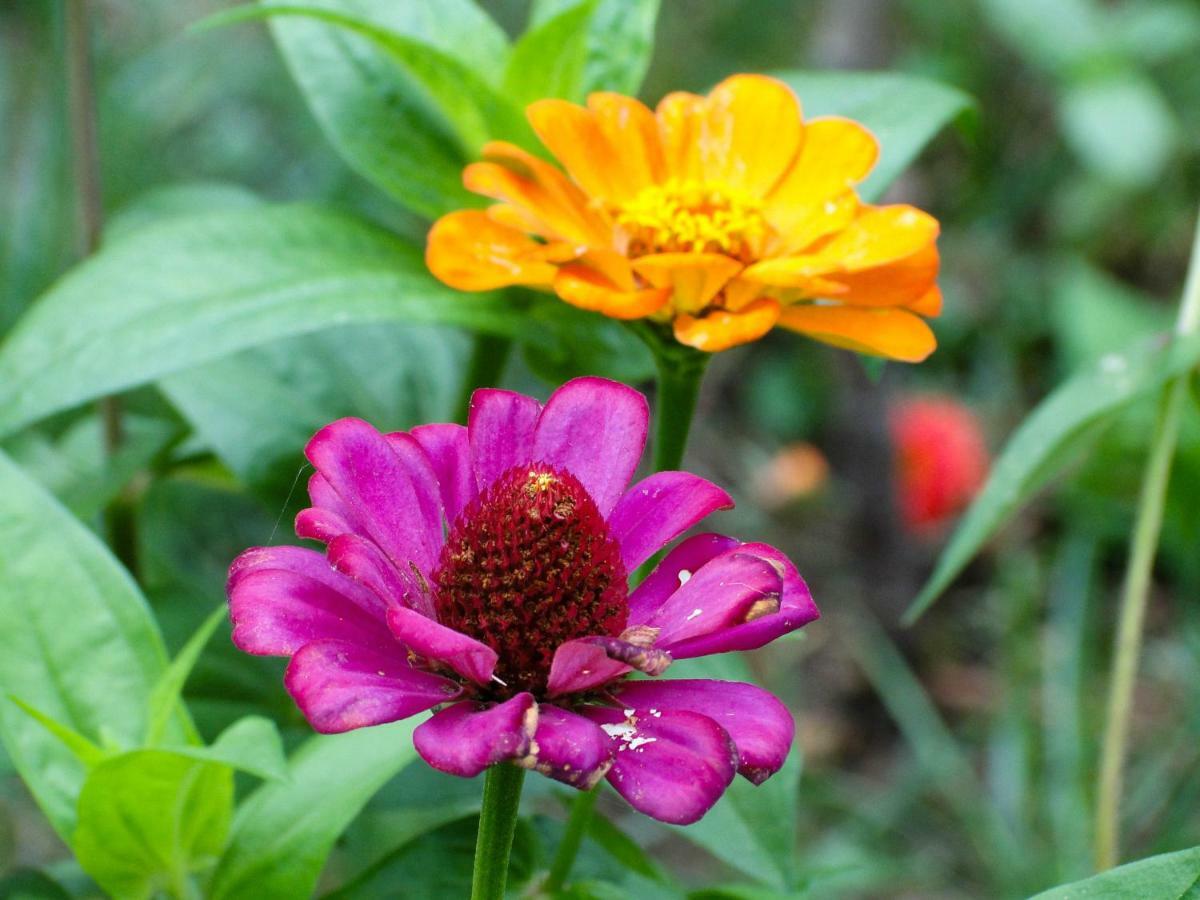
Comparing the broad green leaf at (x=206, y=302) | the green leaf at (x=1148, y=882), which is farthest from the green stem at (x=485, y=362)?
the green leaf at (x=1148, y=882)

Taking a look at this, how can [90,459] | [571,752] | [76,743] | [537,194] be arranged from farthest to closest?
[90,459], [537,194], [76,743], [571,752]

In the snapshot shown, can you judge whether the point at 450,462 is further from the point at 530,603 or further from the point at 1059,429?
the point at 1059,429

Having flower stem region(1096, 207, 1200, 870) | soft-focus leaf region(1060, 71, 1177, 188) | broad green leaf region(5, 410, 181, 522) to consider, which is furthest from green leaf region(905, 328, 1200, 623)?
soft-focus leaf region(1060, 71, 1177, 188)

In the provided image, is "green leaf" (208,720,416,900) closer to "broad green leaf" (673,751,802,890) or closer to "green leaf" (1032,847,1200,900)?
"broad green leaf" (673,751,802,890)

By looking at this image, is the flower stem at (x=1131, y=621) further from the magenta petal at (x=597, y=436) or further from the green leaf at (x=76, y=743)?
the green leaf at (x=76, y=743)

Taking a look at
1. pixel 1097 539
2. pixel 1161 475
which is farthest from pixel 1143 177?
pixel 1161 475

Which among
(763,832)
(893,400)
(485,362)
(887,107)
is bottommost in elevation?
(893,400)

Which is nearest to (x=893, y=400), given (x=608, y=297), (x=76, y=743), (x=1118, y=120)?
(x=1118, y=120)
